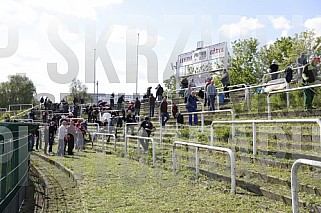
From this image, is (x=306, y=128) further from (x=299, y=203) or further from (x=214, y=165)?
(x=299, y=203)

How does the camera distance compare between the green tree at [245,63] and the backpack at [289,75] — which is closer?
the backpack at [289,75]

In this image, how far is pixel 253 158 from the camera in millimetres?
8633

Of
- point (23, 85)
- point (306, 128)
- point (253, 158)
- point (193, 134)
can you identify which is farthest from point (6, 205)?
point (23, 85)

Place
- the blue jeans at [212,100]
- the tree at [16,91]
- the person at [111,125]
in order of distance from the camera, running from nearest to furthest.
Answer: the blue jeans at [212,100] → the person at [111,125] → the tree at [16,91]

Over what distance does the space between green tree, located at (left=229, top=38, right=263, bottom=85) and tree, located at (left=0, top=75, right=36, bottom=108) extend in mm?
28709

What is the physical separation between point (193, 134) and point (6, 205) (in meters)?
7.93

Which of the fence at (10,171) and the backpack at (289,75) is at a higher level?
the backpack at (289,75)

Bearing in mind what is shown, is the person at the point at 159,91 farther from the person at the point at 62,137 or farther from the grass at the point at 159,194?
the grass at the point at 159,194

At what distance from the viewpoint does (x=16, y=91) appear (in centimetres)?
5731

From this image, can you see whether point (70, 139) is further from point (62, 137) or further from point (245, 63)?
point (245, 63)

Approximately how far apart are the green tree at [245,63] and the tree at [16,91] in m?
28.7

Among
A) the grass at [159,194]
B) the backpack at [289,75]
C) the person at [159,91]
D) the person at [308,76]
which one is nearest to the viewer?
the grass at [159,194]

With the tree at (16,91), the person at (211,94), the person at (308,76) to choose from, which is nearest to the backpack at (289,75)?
the person at (308,76)

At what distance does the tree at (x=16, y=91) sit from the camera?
56.2 metres
